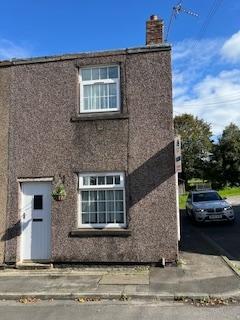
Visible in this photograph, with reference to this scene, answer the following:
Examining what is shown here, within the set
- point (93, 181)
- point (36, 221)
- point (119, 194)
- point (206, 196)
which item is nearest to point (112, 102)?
point (93, 181)

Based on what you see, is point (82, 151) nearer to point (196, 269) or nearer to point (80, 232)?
point (80, 232)

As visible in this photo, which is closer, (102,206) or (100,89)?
(102,206)

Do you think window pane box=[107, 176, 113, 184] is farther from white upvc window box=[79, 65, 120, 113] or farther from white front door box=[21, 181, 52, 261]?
white upvc window box=[79, 65, 120, 113]

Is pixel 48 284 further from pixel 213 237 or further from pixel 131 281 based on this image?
pixel 213 237

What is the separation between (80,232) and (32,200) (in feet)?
5.54

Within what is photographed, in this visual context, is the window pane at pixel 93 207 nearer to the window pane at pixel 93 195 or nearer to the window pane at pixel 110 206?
the window pane at pixel 93 195

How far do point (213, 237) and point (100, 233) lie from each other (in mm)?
6855

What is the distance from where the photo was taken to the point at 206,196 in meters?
23.2

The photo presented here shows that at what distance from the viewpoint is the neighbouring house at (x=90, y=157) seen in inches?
470

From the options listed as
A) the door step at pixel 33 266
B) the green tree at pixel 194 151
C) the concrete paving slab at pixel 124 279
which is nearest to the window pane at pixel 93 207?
the door step at pixel 33 266

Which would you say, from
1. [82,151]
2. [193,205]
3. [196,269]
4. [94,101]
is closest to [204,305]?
[196,269]

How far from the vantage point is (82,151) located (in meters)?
12.4

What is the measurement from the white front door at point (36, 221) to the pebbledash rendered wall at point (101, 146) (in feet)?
0.83

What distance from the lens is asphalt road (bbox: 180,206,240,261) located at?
14.4 m
